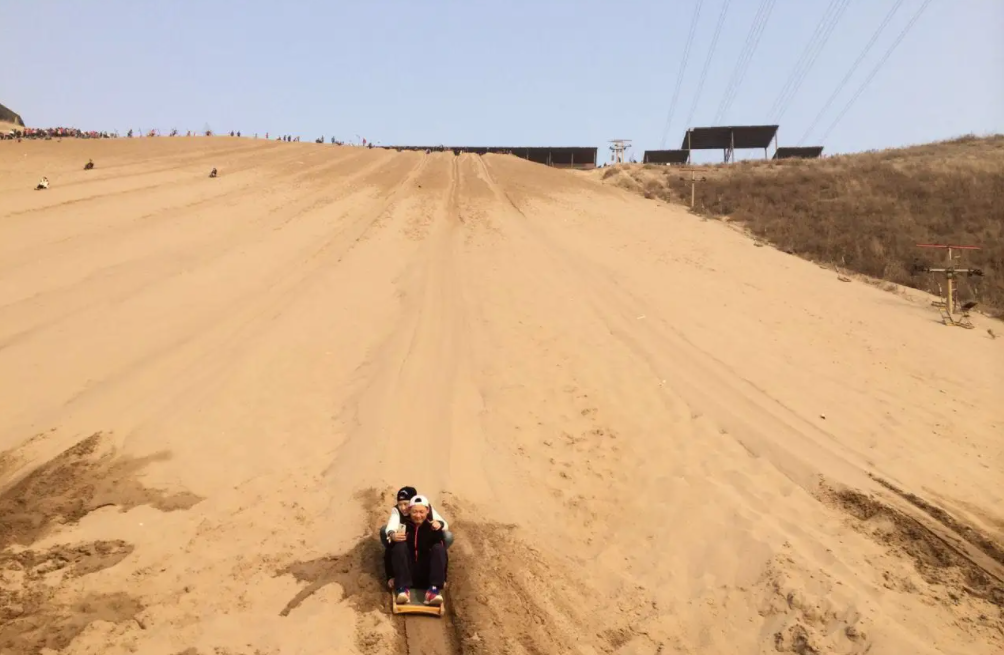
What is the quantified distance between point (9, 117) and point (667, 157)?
5273cm

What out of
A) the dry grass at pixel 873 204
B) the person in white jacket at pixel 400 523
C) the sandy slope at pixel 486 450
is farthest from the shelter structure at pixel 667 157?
the person in white jacket at pixel 400 523

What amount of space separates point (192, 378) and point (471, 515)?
5.28 metres

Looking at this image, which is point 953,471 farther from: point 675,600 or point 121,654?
point 121,654

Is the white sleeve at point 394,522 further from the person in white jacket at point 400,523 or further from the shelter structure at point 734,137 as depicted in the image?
the shelter structure at point 734,137

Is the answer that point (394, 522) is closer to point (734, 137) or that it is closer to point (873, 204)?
point (873, 204)

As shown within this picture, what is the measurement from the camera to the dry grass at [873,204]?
19.2m

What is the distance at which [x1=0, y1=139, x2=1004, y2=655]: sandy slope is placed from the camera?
555 cm

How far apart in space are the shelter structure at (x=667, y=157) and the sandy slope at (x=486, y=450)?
1092 inches

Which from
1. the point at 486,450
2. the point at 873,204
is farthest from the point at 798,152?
the point at 486,450

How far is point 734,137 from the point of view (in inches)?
1606

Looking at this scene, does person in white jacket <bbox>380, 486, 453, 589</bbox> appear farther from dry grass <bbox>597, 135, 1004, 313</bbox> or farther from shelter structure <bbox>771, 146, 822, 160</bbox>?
shelter structure <bbox>771, 146, 822, 160</bbox>

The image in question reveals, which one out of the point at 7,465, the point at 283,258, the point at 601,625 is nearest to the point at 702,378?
the point at 601,625

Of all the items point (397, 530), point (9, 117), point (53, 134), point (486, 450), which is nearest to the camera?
point (397, 530)

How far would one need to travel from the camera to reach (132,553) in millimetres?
5996
